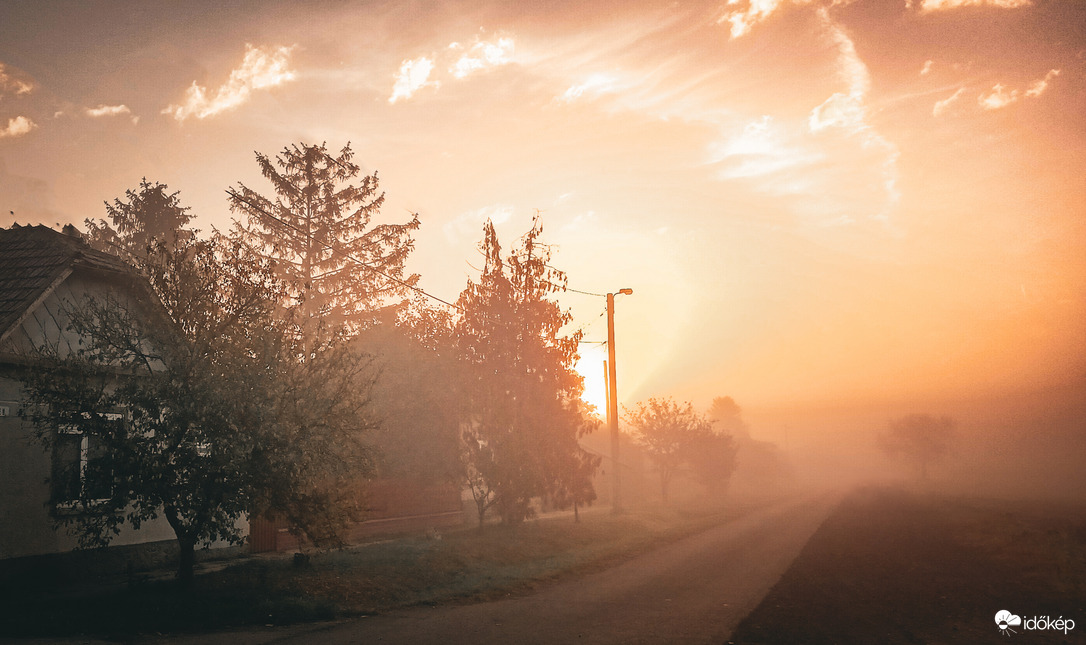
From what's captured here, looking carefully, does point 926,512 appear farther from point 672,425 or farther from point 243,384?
point 243,384

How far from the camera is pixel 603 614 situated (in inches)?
427

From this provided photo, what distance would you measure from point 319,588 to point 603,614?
18.4 feet

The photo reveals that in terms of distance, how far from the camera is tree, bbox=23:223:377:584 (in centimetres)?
1066

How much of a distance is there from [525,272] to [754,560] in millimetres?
11789

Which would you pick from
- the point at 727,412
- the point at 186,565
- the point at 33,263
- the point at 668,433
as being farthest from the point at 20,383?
the point at 727,412

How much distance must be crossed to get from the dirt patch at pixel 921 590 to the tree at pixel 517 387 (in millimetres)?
8253

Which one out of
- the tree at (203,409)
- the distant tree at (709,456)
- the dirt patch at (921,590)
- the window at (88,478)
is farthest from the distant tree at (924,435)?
the window at (88,478)

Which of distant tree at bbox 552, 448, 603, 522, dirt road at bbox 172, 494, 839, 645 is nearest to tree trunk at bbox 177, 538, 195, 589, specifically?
dirt road at bbox 172, 494, 839, 645

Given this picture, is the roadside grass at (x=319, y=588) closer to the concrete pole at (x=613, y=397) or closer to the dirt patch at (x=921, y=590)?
the dirt patch at (x=921, y=590)

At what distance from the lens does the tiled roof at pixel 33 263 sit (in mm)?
13719

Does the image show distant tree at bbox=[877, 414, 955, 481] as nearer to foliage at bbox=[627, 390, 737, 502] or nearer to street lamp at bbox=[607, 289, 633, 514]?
foliage at bbox=[627, 390, 737, 502]

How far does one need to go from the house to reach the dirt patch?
12.5m

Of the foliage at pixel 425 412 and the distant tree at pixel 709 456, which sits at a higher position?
the foliage at pixel 425 412

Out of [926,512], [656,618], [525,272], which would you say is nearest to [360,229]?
[525,272]
